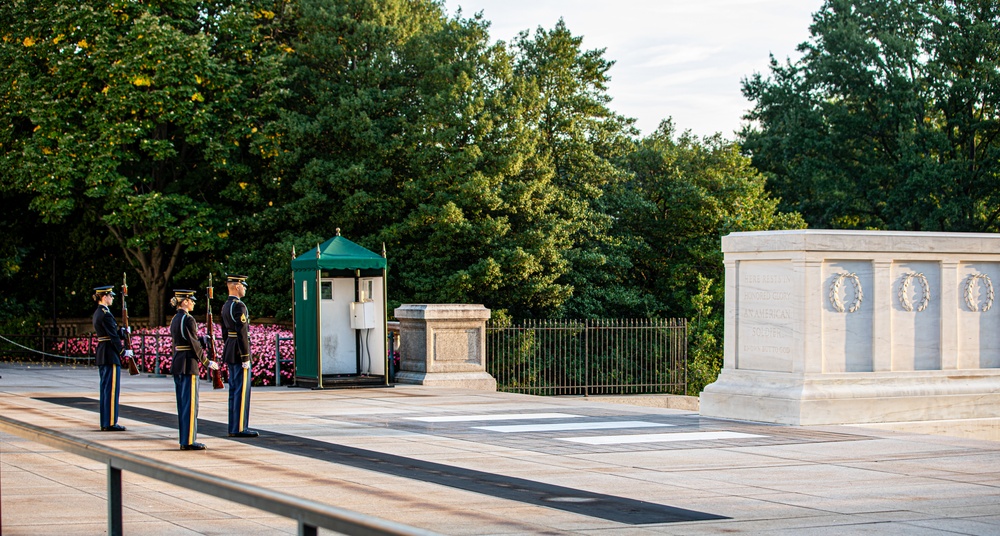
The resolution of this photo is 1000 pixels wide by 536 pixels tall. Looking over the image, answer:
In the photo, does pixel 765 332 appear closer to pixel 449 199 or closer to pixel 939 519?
pixel 939 519

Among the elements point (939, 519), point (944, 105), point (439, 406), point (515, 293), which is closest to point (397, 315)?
point (439, 406)

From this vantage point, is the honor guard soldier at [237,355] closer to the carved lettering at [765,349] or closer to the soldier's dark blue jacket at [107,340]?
the soldier's dark blue jacket at [107,340]

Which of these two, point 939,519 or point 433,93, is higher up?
point 433,93

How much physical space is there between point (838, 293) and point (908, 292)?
1156 millimetres

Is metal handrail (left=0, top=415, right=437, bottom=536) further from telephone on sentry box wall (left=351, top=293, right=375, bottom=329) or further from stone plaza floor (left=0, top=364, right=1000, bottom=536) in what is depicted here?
telephone on sentry box wall (left=351, top=293, right=375, bottom=329)

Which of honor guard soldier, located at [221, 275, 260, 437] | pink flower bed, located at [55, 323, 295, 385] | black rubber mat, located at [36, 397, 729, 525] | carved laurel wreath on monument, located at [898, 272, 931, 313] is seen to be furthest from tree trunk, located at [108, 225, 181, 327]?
carved laurel wreath on monument, located at [898, 272, 931, 313]

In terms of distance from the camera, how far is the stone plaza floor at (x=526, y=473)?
7.86m

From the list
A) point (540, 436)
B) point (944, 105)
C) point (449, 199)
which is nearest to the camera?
point (540, 436)

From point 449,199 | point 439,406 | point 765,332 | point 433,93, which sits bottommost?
point 439,406

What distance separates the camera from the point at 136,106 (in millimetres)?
29469

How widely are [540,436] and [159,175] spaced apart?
22471 millimetres

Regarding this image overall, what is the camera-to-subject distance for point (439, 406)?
16953 mm

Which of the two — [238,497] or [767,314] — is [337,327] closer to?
[767,314]

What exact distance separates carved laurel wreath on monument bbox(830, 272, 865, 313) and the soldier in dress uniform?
746 cm
